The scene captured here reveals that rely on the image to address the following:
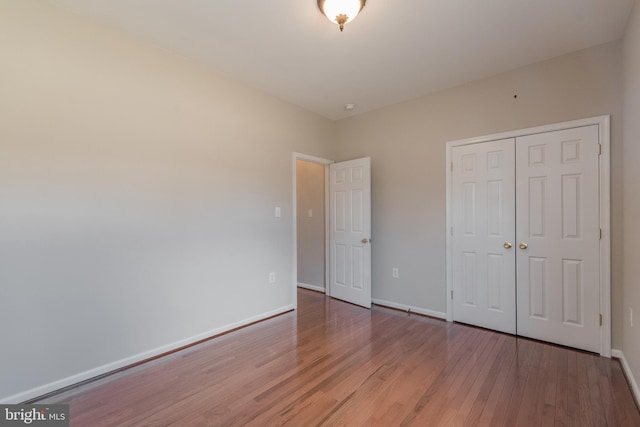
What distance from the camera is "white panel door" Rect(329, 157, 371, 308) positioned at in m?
3.75

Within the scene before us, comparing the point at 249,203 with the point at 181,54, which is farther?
the point at 249,203

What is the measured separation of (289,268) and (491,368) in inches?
90.9

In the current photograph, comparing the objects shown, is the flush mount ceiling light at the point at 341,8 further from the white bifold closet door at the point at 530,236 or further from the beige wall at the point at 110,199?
the white bifold closet door at the point at 530,236

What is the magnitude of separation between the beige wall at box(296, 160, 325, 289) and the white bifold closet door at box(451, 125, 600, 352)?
1996 millimetres

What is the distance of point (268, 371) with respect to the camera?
2.20 m

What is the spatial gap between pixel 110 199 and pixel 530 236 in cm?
376

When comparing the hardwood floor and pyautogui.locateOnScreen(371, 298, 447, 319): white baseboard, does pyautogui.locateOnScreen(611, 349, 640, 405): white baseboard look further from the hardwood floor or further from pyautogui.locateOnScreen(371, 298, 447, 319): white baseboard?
pyautogui.locateOnScreen(371, 298, 447, 319): white baseboard

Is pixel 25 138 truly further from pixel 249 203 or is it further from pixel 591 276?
pixel 591 276

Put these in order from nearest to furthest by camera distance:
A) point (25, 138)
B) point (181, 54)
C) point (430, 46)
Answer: point (25, 138)
point (430, 46)
point (181, 54)

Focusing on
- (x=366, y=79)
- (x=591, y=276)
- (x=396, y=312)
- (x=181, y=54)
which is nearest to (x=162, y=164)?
(x=181, y=54)

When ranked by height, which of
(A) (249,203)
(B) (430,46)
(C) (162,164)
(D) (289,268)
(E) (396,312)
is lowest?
(E) (396,312)

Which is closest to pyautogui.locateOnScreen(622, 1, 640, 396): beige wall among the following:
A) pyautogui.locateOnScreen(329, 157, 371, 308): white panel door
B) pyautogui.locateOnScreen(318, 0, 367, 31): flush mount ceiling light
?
pyautogui.locateOnScreen(318, 0, 367, 31): flush mount ceiling light

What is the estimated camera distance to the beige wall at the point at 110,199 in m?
1.83

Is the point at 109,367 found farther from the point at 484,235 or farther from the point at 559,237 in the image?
the point at 559,237
